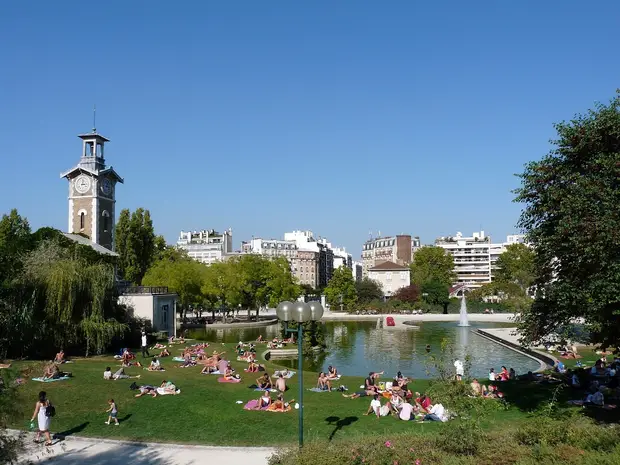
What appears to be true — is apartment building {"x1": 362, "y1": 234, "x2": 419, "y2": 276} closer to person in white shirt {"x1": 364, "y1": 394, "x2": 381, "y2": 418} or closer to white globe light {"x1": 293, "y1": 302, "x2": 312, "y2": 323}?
person in white shirt {"x1": 364, "y1": 394, "x2": 381, "y2": 418}

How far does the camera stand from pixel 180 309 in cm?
6059

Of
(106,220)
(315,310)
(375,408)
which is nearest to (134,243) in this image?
(106,220)

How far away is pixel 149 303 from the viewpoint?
135ft

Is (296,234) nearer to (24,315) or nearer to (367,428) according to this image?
(24,315)

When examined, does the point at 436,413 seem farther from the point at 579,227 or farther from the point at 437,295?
the point at 437,295

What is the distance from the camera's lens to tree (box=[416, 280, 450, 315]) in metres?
87.0

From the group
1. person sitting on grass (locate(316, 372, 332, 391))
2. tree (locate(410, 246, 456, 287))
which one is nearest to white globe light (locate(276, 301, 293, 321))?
person sitting on grass (locate(316, 372, 332, 391))

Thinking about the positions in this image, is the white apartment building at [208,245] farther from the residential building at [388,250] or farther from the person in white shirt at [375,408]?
the person in white shirt at [375,408]

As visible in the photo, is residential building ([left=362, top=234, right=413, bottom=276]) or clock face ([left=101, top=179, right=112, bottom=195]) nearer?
clock face ([left=101, top=179, right=112, bottom=195])

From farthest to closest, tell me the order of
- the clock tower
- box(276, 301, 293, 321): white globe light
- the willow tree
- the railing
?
the clock tower, the railing, the willow tree, box(276, 301, 293, 321): white globe light

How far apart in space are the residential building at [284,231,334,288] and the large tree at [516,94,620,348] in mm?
139929

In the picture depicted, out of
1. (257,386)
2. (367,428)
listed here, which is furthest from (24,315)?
(367,428)

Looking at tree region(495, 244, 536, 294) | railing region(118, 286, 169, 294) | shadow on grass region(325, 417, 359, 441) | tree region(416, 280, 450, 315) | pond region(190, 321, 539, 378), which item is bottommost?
pond region(190, 321, 539, 378)

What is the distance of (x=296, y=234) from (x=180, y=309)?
11281 centimetres
